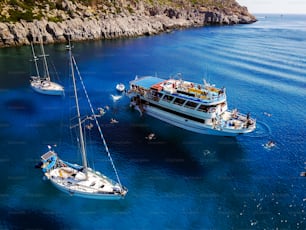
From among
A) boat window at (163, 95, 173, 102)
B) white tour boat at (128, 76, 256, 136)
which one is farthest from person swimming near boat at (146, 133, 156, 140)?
boat window at (163, 95, 173, 102)

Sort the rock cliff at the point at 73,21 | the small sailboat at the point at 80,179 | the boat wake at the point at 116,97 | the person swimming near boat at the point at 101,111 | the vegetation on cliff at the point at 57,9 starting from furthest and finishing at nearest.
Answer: the vegetation on cliff at the point at 57,9 → the rock cliff at the point at 73,21 → the boat wake at the point at 116,97 → the person swimming near boat at the point at 101,111 → the small sailboat at the point at 80,179

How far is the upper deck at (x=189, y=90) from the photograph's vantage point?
52344mm

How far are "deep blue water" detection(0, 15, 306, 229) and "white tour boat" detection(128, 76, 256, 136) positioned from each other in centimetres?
240

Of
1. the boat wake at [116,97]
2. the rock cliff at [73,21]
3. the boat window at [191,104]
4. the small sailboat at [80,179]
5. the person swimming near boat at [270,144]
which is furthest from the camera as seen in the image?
the rock cliff at [73,21]

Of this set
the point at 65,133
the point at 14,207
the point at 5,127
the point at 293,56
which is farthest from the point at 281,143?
the point at 293,56

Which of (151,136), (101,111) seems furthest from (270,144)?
(101,111)

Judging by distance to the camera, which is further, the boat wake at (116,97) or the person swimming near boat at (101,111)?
the boat wake at (116,97)

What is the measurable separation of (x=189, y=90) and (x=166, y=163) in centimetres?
1791

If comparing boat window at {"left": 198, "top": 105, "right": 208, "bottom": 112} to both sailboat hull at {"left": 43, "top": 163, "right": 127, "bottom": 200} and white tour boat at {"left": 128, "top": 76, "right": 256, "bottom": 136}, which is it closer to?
white tour boat at {"left": 128, "top": 76, "right": 256, "bottom": 136}

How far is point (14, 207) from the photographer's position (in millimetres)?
35625

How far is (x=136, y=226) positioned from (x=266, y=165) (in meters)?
25.5

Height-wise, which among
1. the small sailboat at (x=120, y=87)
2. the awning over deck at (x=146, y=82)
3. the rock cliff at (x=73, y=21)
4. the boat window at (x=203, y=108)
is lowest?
the small sailboat at (x=120, y=87)

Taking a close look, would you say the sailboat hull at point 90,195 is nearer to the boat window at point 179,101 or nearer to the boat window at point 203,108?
the boat window at point 203,108

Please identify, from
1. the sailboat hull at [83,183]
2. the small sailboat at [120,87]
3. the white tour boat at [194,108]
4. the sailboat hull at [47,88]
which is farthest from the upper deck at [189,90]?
the sailboat hull at [83,183]
